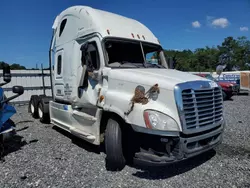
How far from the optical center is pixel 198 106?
401cm

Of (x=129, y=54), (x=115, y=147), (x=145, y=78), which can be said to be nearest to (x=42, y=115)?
(x=129, y=54)

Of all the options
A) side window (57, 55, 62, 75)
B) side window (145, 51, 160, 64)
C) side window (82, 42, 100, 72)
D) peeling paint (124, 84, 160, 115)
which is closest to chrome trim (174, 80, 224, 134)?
peeling paint (124, 84, 160, 115)

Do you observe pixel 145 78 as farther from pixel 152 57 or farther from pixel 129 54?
pixel 152 57

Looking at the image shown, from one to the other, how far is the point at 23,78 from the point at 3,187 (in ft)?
33.7

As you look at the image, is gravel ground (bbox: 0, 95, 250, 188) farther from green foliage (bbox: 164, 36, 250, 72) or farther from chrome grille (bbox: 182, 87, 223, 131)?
green foliage (bbox: 164, 36, 250, 72)

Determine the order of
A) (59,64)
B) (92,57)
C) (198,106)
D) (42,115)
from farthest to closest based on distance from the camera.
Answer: (42,115), (59,64), (92,57), (198,106)

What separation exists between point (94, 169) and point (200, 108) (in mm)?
2329

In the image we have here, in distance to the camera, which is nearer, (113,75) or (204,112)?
(204,112)

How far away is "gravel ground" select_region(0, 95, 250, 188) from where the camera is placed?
3922mm

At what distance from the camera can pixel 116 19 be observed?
5.75m

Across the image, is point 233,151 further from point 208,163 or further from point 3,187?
point 3,187

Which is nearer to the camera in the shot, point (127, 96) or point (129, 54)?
point (127, 96)

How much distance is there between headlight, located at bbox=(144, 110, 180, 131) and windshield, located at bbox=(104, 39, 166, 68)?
1.65 m

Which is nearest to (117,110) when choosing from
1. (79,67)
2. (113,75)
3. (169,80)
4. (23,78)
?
(113,75)
